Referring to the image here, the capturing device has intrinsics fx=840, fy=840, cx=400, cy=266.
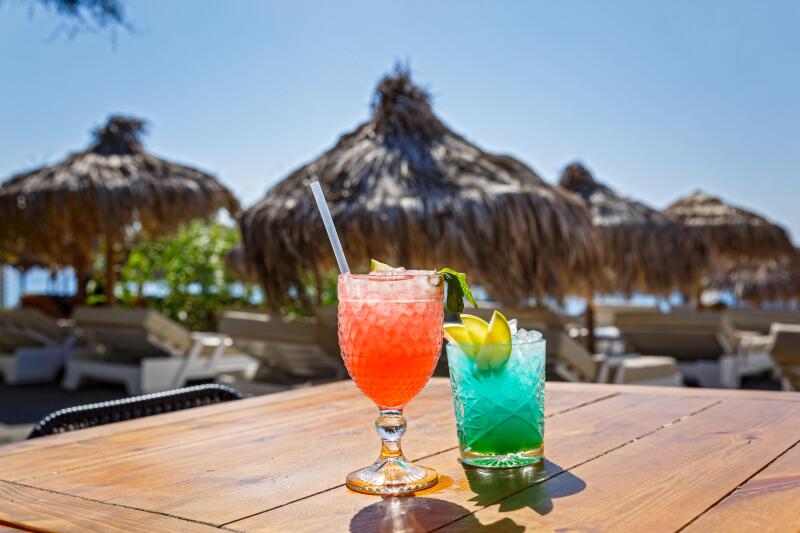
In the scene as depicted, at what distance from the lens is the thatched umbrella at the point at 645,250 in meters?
8.49

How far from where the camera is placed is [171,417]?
1.54m

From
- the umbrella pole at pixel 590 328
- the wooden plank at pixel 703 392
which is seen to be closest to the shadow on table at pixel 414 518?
the wooden plank at pixel 703 392

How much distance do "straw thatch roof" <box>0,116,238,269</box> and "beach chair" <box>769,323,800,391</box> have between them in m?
6.11

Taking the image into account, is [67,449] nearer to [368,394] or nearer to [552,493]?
[368,394]

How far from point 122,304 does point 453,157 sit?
7.27 meters

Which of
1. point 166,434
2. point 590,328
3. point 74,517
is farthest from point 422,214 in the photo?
point 74,517

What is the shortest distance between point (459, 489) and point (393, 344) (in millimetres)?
184

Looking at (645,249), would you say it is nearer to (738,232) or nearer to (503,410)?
(738,232)

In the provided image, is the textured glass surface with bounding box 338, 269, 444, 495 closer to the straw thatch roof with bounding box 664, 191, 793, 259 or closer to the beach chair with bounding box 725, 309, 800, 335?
the beach chair with bounding box 725, 309, 800, 335

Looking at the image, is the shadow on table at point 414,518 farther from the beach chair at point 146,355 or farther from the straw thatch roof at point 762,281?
the straw thatch roof at point 762,281

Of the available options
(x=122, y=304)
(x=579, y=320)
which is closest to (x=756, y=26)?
(x=579, y=320)

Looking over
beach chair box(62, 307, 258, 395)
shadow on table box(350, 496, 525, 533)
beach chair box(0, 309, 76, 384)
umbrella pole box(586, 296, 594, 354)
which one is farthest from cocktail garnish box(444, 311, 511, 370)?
beach chair box(0, 309, 76, 384)

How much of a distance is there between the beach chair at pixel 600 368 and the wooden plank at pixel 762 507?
348 centimetres

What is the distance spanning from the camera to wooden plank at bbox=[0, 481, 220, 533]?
850 millimetres
